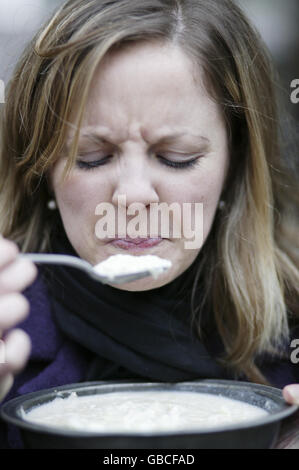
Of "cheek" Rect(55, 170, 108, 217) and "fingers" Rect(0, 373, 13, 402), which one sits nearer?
"fingers" Rect(0, 373, 13, 402)

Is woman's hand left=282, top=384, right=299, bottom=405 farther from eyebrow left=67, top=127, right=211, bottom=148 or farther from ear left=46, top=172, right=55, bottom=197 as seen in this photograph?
ear left=46, top=172, right=55, bottom=197

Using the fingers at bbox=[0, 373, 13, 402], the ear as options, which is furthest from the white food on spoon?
the ear

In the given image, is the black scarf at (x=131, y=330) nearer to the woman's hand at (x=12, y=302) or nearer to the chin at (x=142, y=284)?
the chin at (x=142, y=284)

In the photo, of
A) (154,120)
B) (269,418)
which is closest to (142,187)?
(154,120)

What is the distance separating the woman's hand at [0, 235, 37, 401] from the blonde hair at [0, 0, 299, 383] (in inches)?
13.3

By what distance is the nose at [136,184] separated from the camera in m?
1.10

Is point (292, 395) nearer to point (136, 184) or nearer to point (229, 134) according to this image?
point (136, 184)

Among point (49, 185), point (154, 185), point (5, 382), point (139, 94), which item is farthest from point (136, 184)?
point (5, 382)

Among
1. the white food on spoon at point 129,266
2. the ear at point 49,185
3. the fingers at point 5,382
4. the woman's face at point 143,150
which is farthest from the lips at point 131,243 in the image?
the fingers at point 5,382

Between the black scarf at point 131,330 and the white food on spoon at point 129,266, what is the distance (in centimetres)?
28

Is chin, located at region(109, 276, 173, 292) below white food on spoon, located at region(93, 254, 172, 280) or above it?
below

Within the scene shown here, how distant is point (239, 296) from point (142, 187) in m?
0.40

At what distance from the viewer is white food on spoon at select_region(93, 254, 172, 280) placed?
985 millimetres

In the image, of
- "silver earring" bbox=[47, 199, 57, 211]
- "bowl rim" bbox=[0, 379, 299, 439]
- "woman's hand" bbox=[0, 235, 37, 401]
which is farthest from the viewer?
"silver earring" bbox=[47, 199, 57, 211]
